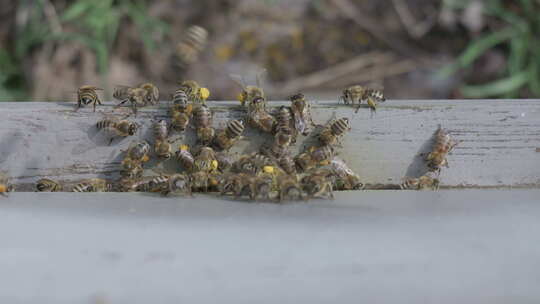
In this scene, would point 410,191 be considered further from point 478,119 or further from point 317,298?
point 317,298

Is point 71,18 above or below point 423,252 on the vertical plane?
above

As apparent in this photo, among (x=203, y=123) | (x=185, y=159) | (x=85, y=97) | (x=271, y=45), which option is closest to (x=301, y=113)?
(x=203, y=123)

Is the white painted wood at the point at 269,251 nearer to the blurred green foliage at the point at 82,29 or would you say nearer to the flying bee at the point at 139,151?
the flying bee at the point at 139,151

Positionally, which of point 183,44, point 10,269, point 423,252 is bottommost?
point 10,269

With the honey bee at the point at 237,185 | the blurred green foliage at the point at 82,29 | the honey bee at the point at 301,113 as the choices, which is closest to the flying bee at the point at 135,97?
the honey bee at the point at 237,185

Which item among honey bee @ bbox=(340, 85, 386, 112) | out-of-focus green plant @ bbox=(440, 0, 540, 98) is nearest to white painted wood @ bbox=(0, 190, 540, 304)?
honey bee @ bbox=(340, 85, 386, 112)

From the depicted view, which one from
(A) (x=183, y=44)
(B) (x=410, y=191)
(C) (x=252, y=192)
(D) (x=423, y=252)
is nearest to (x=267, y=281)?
(D) (x=423, y=252)
